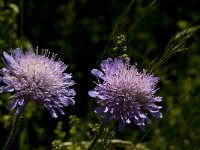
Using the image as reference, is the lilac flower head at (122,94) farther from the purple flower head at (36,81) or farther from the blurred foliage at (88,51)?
the blurred foliage at (88,51)

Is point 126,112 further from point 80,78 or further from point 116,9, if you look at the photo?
point 116,9

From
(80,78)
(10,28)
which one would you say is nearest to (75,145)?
(10,28)

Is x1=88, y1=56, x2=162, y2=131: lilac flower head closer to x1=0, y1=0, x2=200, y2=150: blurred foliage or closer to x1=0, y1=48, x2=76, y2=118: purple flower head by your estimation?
x1=0, y1=48, x2=76, y2=118: purple flower head

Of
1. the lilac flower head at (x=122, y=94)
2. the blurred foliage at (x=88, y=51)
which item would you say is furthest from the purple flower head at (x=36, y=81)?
the blurred foliage at (x=88, y=51)

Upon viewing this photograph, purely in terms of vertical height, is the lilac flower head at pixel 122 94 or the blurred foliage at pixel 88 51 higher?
the blurred foliage at pixel 88 51

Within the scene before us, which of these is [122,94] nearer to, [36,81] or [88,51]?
[36,81]

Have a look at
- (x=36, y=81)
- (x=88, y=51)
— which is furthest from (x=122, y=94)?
(x=88, y=51)
